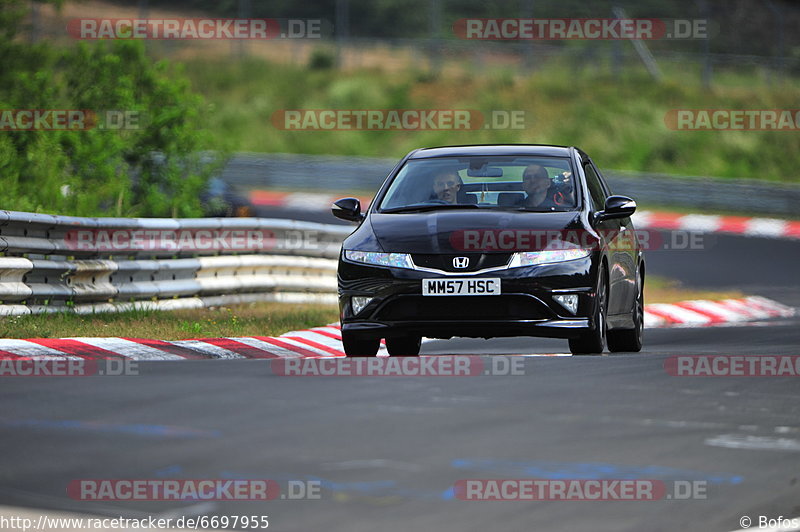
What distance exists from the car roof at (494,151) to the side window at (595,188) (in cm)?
25

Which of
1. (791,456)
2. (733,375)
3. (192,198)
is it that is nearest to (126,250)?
(192,198)

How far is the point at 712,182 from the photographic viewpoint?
37.3m

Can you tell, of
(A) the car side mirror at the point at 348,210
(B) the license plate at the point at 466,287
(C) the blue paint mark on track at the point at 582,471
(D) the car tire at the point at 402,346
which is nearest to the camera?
(C) the blue paint mark on track at the point at 582,471

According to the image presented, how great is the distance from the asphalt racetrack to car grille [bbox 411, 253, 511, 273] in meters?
0.87

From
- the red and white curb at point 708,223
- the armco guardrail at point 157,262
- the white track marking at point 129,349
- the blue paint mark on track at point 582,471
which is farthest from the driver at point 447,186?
the red and white curb at point 708,223

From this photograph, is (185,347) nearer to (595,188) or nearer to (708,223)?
(595,188)

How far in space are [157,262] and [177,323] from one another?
1.29m

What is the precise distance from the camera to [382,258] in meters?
10.6

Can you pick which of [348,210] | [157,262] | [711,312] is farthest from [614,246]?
[711,312]

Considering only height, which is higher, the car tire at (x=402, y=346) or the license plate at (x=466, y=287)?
the license plate at (x=466, y=287)

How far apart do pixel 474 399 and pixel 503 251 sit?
2.48m

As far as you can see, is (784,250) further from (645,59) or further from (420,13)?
(420,13)

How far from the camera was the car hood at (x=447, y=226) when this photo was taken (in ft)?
34.4

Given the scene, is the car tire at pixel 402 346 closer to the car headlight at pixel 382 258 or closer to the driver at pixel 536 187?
the car headlight at pixel 382 258
